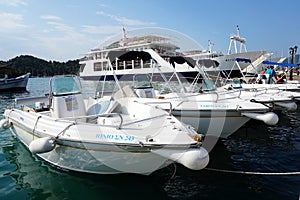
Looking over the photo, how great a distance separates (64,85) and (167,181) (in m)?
3.56

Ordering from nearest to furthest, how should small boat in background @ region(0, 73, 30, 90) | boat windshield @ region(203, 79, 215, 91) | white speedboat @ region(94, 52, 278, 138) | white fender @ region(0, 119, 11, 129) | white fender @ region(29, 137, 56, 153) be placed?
white fender @ region(29, 137, 56, 153) → white fender @ region(0, 119, 11, 129) → white speedboat @ region(94, 52, 278, 138) → boat windshield @ region(203, 79, 215, 91) → small boat in background @ region(0, 73, 30, 90)

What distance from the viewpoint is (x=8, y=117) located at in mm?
6871

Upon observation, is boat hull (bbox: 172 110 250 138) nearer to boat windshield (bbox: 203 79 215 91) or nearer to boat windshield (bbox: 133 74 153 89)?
boat windshield (bbox: 133 74 153 89)

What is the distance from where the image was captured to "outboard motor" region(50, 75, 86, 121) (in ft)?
18.3

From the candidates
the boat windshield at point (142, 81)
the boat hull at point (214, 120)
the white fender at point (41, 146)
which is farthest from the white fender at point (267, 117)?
the white fender at point (41, 146)

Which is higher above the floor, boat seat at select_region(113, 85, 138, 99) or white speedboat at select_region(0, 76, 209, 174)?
boat seat at select_region(113, 85, 138, 99)

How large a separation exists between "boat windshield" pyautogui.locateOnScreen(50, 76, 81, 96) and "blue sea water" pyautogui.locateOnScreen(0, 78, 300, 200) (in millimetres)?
1855

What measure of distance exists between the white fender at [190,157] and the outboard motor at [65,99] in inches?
116

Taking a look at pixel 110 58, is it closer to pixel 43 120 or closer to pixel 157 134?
pixel 43 120

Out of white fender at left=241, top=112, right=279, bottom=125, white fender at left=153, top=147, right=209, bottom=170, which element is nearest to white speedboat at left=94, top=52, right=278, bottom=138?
white fender at left=241, top=112, right=279, bottom=125

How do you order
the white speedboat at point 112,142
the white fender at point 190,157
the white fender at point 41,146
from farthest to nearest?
the white fender at point 41,146 < the white speedboat at point 112,142 < the white fender at point 190,157

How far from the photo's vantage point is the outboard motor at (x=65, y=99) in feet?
18.3

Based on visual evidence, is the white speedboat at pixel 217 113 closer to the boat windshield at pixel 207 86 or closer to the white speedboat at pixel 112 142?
the boat windshield at pixel 207 86

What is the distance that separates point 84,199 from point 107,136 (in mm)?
1275
